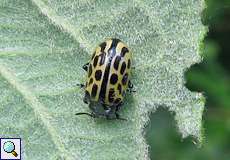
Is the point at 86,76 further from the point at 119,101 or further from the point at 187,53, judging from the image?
the point at 187,53

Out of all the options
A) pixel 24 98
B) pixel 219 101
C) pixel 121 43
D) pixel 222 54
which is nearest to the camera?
pixel 24 98

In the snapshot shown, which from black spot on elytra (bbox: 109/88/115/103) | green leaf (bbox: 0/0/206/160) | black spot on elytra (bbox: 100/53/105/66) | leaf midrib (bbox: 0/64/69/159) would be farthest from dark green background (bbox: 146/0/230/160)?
leaf midrib (bbox: 0/64/69/159)

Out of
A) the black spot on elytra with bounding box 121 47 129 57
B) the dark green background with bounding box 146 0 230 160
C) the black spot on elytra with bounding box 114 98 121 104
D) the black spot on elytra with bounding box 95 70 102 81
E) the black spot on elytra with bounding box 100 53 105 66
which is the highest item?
the dark green background with bounding box 146 0 230 160

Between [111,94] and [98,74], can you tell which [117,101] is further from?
[98,74]

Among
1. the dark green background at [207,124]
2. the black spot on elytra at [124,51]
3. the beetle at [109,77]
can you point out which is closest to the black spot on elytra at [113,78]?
the beetle at [109,77]

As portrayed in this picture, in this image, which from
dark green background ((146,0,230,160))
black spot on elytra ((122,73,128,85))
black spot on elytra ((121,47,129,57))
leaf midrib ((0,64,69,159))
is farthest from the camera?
dark green background ((146,0,230,160))

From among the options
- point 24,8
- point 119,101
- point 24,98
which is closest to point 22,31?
point 24,8

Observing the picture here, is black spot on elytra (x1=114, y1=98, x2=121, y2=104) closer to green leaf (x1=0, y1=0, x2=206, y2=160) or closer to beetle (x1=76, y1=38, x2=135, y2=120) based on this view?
beetle (x1=76, y1=38, x2=135, y2=120)

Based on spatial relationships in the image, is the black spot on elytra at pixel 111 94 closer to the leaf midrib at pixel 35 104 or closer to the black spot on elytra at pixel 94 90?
Answer: the black spot on elytra at pixel 94 90
